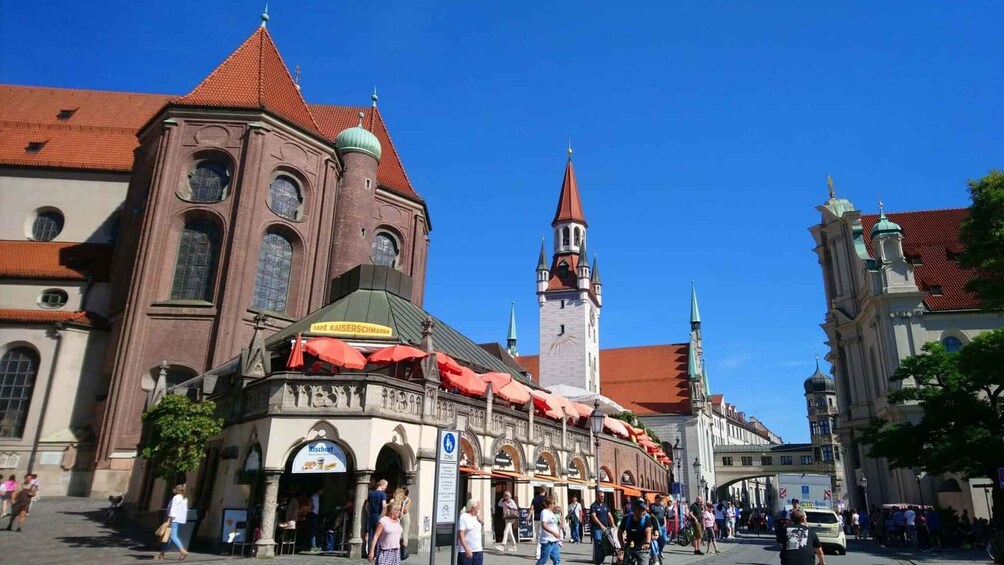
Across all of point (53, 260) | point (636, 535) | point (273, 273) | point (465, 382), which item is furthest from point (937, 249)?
point (53, 260)

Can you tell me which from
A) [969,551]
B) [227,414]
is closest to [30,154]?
[227,414]

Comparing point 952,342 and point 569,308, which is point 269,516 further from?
point 569,308

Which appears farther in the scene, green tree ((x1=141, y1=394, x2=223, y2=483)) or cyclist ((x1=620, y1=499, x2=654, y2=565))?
green tree ((x1=141, y1=394, x2=223, y2=483))

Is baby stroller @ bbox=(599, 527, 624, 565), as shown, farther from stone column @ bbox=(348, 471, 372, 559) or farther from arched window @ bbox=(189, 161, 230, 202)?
arched window @ bbox=(189, 161, 230, 202)

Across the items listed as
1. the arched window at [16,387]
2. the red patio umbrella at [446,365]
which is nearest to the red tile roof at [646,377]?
the arched window at [16,387]

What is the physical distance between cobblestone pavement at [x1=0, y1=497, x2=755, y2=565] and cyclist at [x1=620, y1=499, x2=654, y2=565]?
13.2 feet

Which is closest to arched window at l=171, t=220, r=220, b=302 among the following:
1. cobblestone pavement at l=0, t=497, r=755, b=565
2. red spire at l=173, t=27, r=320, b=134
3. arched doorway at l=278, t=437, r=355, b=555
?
red spire at l=173, t=27, r=320, b=134

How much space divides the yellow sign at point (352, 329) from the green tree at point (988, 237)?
19.3m

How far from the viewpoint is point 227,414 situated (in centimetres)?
1892

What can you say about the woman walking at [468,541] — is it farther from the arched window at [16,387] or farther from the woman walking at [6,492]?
the arched window at [16,387]

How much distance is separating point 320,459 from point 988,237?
2119 centimetres

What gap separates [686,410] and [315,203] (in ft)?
171

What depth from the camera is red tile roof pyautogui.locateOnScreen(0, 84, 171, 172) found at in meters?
38.0

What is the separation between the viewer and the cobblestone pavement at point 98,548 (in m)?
14.5
